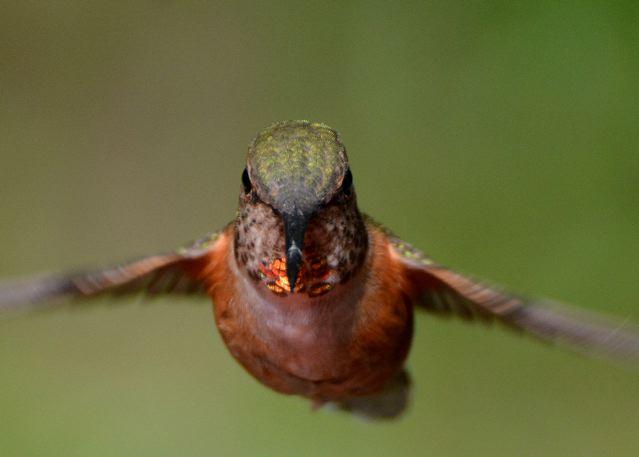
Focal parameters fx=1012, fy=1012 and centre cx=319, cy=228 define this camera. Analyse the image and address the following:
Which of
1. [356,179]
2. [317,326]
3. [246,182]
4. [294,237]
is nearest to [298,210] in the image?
[294,237]

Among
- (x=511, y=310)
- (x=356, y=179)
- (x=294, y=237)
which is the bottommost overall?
(x=356, y=179)

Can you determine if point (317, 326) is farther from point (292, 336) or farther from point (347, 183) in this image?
point (347, 183)

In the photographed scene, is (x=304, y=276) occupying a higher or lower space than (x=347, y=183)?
lower

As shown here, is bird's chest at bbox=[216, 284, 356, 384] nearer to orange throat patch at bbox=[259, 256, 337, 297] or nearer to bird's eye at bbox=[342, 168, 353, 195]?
orange throat patch at bbox=[259, 256, 337, 297]

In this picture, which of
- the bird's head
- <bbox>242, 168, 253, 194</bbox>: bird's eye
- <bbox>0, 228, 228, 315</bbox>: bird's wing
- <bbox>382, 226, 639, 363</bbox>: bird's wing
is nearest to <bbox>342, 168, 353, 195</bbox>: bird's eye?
the bird's head

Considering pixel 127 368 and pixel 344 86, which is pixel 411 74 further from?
pixel 127 368

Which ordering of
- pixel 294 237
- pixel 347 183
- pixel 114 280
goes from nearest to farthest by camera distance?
1. pixel 294 237
2. pixel 347 183
3. pixel 114 280

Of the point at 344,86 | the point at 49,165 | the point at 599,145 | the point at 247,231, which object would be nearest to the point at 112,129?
the point at 49,165

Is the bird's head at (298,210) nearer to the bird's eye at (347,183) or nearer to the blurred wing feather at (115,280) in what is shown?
the bird's eye at (347,183)
